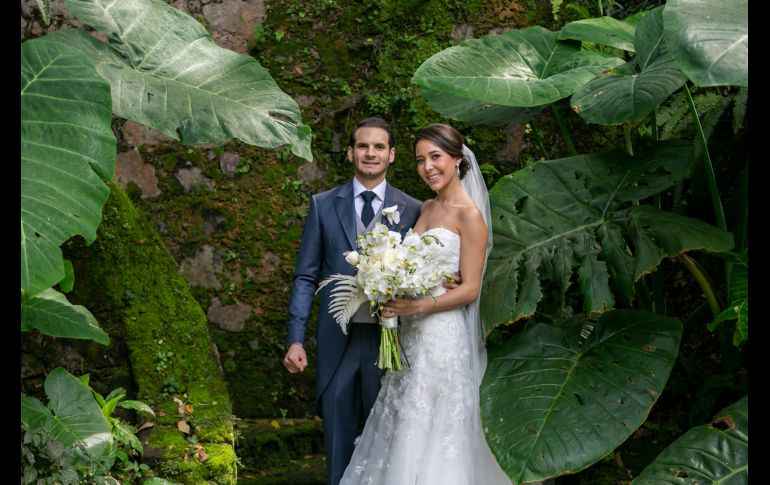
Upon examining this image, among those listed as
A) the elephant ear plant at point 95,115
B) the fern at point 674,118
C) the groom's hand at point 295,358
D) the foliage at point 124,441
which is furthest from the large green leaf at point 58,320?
the fern at point 674,118

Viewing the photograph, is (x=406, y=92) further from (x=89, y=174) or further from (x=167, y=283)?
(x=89, y=174)

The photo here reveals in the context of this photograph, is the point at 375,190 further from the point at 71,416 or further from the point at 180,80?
the point at 71,416

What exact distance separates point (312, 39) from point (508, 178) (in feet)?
5.50

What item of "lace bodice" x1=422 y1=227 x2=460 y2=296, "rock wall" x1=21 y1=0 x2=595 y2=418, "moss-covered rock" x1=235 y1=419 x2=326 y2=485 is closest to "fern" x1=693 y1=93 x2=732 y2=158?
"rock wall" x1=21 y1=0 x2=595 y2=418

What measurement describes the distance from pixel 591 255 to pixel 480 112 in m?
0.95

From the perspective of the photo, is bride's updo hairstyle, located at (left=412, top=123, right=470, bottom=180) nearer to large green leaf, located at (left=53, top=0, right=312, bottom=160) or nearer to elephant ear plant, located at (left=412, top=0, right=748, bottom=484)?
elephant ear plant, located at (left=412, top=0, right=748, bottom=484)

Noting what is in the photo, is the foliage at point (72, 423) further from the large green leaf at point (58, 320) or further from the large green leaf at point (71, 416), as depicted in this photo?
the large green leaf at point (58, 320)

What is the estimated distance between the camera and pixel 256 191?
472 centimetres

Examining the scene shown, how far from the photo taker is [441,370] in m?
3.32

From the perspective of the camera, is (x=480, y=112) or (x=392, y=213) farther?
(x=480, y=112)

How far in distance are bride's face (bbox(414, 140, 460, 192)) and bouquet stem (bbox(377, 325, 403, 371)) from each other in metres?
0.58

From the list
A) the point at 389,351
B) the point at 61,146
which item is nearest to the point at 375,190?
the point at 389,351
